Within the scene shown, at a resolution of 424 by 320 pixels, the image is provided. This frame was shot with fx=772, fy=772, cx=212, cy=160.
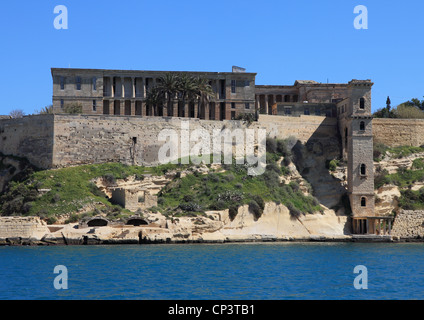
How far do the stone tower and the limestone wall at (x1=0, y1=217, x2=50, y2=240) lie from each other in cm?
2415

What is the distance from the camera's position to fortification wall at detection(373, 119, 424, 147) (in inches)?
2606

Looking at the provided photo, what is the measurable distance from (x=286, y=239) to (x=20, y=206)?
18.7 meters

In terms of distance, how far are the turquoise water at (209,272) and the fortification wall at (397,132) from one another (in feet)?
55.9

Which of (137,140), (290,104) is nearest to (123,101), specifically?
(137,140)

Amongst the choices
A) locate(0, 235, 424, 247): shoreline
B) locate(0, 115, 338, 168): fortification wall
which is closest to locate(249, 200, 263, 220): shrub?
locate(0, 235, 424, 247): shoreline

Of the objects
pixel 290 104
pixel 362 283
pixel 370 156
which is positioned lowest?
pixel 362 283

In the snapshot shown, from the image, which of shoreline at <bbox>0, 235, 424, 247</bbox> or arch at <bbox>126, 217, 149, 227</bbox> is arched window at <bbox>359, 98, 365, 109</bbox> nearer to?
shoreline at <bbox>0, 235, 424, 247</bbox>

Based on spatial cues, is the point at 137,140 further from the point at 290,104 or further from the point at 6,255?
the point at 6,255

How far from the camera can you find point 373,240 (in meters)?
58.0

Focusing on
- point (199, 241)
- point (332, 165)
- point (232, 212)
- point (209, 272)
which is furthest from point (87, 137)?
point (209, 272)

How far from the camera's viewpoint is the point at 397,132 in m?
66.5
